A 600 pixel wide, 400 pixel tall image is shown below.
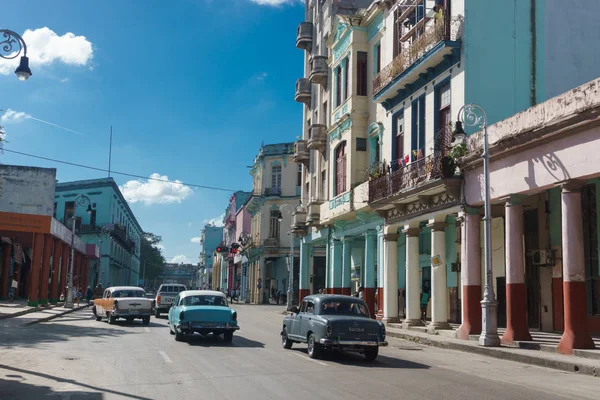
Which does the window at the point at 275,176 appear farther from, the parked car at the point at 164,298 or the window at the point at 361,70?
the window at the point at 361,70

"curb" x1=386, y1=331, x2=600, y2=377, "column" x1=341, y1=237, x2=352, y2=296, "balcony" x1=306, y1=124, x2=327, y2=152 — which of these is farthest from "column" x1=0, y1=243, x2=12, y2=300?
"curb" x1=386, y1=331, x2=600, y2=377

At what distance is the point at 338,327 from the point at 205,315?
213 inches

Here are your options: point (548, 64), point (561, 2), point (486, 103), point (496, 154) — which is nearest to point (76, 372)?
point (496, 154)

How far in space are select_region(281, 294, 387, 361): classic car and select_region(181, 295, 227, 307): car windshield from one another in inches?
158

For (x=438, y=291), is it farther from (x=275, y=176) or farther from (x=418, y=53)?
(x=275, y=176)

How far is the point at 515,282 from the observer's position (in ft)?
63.6

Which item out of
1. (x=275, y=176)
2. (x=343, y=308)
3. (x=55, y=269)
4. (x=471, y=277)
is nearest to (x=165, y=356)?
(x=343, y=308)

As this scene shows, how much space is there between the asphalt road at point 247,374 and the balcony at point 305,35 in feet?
95.1

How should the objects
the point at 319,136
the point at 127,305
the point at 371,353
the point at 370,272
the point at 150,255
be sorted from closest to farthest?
the point at 371,353
the point at 127,305
the point at 370,272
the point at 319,136
the point at 150,255

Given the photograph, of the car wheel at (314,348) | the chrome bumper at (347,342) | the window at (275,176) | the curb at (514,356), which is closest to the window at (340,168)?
the curb at (514,356)

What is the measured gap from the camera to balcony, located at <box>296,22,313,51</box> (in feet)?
145

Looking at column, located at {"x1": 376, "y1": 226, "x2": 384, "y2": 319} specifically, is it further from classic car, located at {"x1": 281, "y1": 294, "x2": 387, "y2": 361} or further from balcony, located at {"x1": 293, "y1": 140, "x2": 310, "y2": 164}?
balcony, located at {"x1": 293, "y1": 140, "x2": 310, "y2": 164}

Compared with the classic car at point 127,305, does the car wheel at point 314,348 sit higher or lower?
lower

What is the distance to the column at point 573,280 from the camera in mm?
16297
